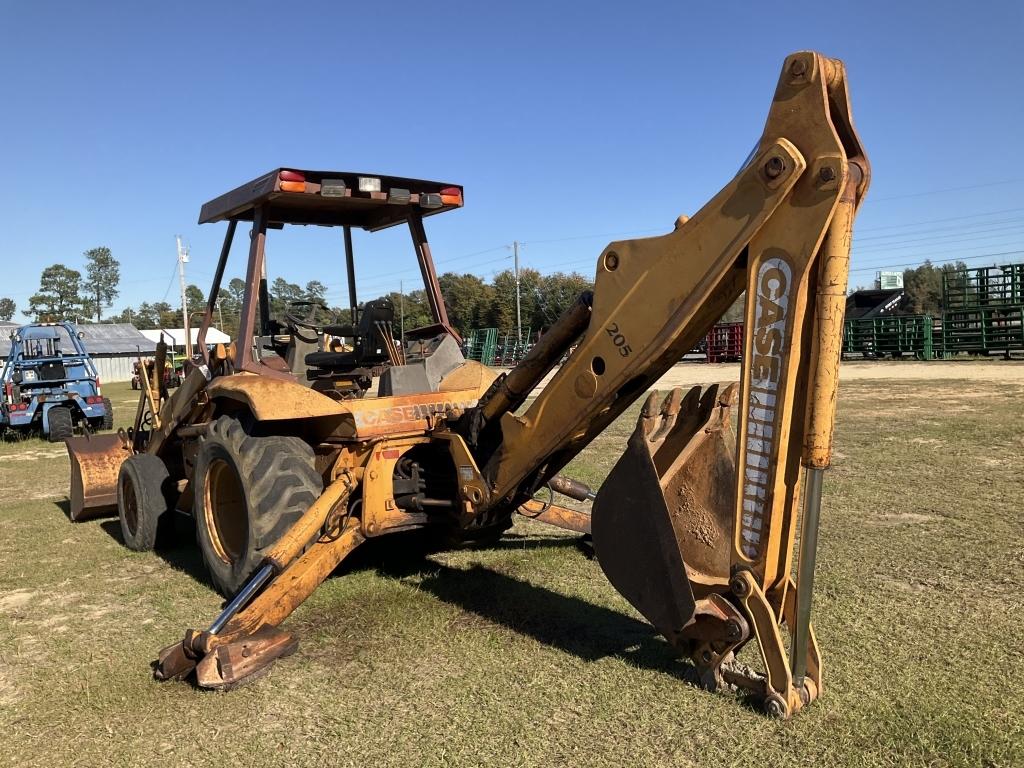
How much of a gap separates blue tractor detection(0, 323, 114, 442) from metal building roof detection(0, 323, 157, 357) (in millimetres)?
35290

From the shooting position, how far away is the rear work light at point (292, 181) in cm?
454

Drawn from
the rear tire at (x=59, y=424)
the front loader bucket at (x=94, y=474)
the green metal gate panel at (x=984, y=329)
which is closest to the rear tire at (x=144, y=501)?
the front loader bucket at (x=94, y=474)

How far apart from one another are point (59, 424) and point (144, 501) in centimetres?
998

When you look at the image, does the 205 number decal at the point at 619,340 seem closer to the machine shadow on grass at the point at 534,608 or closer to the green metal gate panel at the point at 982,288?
the machine shadow on grass at the point at 534,608

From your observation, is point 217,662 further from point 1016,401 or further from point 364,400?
point 1016,401

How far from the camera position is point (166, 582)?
209 inches

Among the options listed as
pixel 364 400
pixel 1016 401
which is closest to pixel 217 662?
pixel 364 400

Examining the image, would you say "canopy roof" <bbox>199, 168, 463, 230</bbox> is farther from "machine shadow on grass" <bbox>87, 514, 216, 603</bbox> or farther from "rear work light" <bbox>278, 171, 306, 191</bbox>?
"machine shadow on grass" <bbox>87, 514, 216, 603</bbox>

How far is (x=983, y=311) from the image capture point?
1040 inches

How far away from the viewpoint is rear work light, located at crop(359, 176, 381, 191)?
191 inches

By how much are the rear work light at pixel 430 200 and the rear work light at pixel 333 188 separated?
619 mm

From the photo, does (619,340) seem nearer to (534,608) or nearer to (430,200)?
(534,608)

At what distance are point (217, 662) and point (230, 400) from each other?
1.92m

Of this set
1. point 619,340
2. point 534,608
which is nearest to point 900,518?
point 534,608
